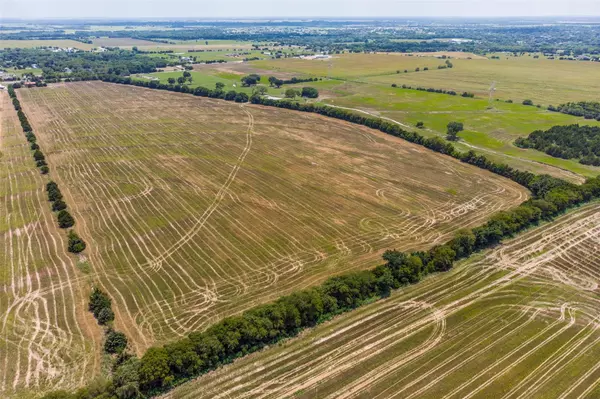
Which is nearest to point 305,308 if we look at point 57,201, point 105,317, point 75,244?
point 105,317

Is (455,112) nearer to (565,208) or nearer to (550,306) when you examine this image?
(565,208)

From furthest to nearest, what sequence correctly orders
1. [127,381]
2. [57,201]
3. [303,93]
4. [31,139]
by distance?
[303,93]
[31,139]
[57,201]
[127,381]

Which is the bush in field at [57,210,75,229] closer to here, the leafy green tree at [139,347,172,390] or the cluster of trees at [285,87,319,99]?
the leafy green tree at [139,347,172,390]

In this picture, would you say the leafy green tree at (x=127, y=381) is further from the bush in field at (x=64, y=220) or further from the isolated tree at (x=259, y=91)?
the isolated tree at (x=259, y=91)

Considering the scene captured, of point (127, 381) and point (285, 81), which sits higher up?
point (285, 81)

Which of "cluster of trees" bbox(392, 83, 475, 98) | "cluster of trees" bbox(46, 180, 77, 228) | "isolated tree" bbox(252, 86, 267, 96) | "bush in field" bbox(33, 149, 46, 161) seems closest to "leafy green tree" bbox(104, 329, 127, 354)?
"cluster of trees" bbox(46, 180, 77, 228)

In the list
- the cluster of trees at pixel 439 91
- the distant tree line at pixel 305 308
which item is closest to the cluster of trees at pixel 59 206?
the distant tree line at pixel 305 308

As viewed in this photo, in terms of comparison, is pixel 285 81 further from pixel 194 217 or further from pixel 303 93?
pixel 194 217
